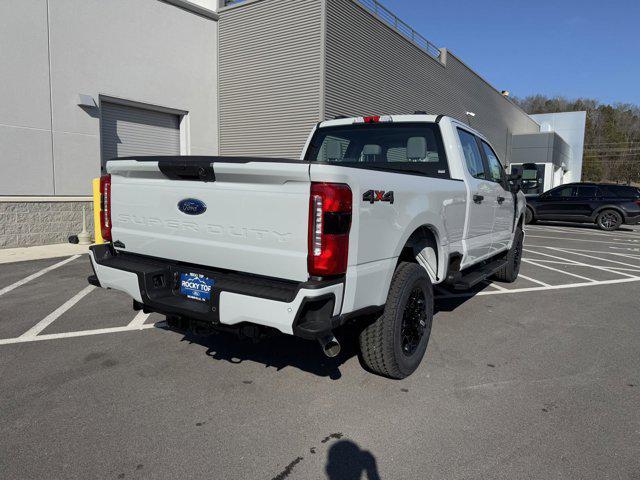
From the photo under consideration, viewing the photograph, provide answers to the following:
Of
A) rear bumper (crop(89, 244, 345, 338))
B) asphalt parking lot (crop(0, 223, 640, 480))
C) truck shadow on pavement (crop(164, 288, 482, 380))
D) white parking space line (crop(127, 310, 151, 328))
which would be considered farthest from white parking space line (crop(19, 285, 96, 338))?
rear bumper (crop(89, 244, 345, 338))

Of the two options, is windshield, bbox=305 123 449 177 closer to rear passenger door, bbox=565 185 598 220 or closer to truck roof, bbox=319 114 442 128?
truck roof, bbox=319 114 442 128

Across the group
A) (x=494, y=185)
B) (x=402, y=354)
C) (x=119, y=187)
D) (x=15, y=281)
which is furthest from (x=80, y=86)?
(x=402, y=354)

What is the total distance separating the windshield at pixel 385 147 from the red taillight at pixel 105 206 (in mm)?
1894

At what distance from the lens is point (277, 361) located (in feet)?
13.0

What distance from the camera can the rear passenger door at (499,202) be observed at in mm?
5609

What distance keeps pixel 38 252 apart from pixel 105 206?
692cm

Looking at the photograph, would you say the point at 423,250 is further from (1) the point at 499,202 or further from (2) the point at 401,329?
(1) the point at 499,202

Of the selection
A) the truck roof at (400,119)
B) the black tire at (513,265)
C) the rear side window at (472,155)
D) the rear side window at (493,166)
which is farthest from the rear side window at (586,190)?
the truck roof at (400,119)

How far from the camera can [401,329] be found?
3521 millimetres

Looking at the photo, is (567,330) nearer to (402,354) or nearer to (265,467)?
(402,354)

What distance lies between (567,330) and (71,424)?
15.2 ft

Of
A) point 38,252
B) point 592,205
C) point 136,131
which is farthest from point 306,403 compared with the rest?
point 592,205

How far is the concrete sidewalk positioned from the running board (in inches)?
302

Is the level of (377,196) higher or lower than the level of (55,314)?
higher
